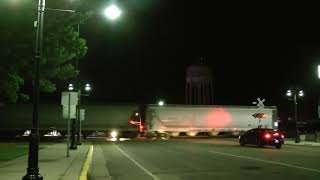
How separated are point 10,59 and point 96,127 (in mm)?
42338

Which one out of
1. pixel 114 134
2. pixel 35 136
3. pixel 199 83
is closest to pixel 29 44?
pixel 35 136

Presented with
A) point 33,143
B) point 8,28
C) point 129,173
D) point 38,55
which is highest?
point 8,28

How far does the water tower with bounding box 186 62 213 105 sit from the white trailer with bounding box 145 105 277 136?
5652 centimetres

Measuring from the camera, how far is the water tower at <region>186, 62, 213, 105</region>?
400 ft

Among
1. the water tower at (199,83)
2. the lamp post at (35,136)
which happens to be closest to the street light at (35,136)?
the lamp post at (35,136)

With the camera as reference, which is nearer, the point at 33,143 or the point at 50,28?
the point at 33,143

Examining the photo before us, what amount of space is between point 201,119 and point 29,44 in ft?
148

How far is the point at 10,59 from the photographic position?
688 inches

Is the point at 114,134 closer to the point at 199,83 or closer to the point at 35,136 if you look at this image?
the point at 35,136

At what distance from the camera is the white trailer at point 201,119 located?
59.0 metres

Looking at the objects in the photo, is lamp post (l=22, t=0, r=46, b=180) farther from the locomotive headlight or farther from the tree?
the locomotive headlight

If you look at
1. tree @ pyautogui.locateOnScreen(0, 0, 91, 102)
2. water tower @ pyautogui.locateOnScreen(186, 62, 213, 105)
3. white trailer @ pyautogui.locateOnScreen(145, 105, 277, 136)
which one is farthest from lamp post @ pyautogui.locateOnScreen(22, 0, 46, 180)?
water tower @ pyautogui.locateOnScreen(186, 62, 213, 105)

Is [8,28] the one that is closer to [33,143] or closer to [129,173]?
[33,143]

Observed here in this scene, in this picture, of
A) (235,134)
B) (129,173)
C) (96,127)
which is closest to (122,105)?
(96,127)
